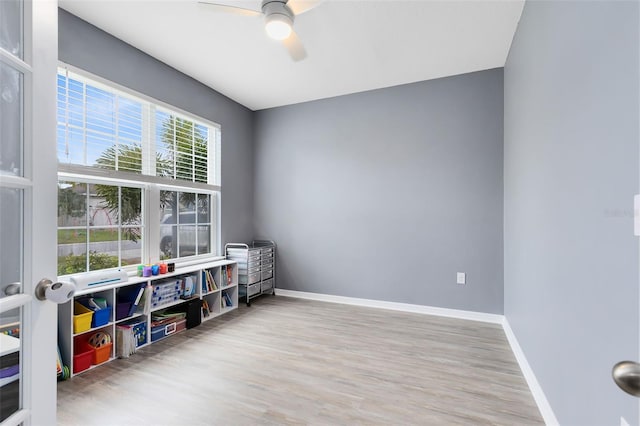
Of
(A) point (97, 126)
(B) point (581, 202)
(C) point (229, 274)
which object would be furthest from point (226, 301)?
(B) point (581, 202)

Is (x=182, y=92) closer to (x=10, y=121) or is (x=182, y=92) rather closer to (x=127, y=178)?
(x=127, y=178)

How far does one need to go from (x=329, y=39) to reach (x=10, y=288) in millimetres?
2753

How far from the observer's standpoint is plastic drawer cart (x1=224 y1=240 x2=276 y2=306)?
3787 mm

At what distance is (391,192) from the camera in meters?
3.67

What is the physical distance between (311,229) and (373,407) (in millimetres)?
2559

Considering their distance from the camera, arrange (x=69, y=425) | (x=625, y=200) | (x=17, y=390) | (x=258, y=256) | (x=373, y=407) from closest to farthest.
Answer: (x=17, y=390) < (x=625, y=200) < (x=69, y=425) < (x=373, y=407) < (x=258, y=256)

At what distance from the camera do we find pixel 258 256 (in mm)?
3951

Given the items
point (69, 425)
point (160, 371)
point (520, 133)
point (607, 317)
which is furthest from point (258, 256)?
point (607, 317)

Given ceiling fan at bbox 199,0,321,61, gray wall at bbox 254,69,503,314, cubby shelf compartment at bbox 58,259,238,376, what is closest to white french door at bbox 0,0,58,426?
ceiling fan at bbox 199,0,321,61

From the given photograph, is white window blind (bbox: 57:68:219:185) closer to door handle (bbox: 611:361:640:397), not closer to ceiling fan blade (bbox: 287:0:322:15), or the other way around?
ceiling fan blade (bbox: 287:0:322:15)

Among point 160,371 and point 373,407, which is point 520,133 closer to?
point 373,407

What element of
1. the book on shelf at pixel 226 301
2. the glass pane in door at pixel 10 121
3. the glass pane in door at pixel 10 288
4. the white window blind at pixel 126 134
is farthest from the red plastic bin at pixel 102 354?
the glass pane in door at pixel 10 121

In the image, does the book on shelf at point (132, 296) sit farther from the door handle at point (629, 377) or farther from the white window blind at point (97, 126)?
the door handle at point (629, 377)

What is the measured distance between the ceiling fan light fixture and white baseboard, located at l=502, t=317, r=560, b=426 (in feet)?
9.09
